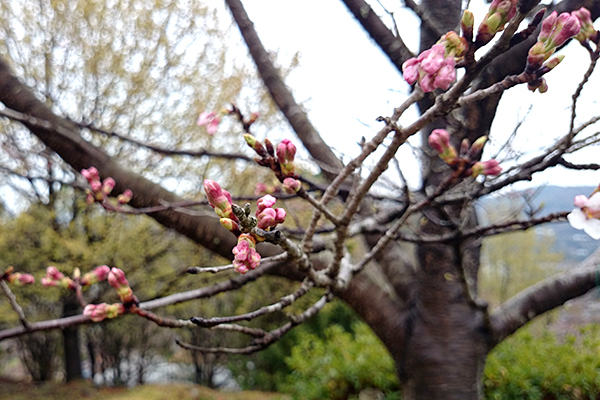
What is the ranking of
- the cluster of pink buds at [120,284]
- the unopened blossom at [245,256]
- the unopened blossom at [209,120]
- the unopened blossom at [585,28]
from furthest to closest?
the unopened blossom at [209,120] → the cluster of pink buds at [120,284] → the unopened blossom at [585,28] → the unopened blossom at [245,256]

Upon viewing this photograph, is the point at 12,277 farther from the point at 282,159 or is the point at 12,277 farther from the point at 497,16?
the point at 497,16

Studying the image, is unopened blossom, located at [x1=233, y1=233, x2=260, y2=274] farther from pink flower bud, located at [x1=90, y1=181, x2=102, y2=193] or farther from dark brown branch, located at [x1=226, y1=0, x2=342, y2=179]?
dark brown branch, located at [x1=226, y1=0, x2=342, y2=179]

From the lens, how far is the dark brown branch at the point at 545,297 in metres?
1.76

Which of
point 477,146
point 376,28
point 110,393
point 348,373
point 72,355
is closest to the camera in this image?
point 477,146

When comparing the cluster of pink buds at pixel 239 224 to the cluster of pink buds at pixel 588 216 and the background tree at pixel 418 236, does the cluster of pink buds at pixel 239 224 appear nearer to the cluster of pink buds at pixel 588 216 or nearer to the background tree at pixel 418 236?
the cluster of pink buds at pixel 588 216

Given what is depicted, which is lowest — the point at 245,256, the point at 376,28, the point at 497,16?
the point at 245,256

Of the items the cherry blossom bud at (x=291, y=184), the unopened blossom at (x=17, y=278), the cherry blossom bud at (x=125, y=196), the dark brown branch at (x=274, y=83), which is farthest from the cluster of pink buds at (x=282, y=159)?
the dark brown branch at (x=274, y=83)

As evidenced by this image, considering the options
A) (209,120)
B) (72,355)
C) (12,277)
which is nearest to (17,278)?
(12,277)

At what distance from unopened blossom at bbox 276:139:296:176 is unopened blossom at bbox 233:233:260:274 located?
0.29m

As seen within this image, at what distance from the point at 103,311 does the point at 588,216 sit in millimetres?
1104

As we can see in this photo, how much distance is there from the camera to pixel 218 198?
22.5 inches

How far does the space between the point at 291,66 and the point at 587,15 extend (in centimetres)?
535

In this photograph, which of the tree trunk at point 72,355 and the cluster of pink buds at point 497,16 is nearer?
the cluster of pink buds at point 497,16

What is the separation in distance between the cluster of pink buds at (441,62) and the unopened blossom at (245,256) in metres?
0.38
